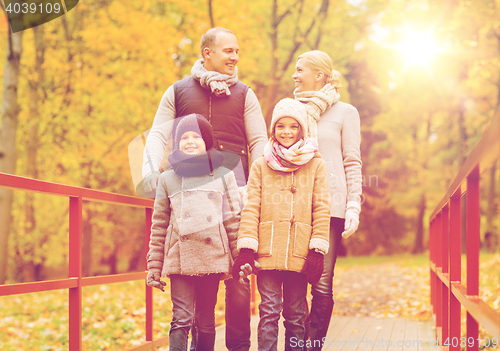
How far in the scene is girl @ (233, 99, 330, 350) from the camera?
2.77m

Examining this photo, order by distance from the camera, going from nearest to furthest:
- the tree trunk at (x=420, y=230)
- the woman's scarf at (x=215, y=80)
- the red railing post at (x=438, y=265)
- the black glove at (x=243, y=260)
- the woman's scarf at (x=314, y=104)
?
the black glove at (x=243, y=260)
the woman's scarf at (x=215, y=80)
the woman's scarf at (x=314, y=104)
the red railing post at (x=438, y=265)
the tree trunk at (x=420, y=230)

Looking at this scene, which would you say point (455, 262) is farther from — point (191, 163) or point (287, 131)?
point (191, 163)

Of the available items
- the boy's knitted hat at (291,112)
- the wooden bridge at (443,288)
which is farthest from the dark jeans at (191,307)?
the boy's knitted hat at (291,112)

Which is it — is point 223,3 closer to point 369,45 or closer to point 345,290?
point 369,45


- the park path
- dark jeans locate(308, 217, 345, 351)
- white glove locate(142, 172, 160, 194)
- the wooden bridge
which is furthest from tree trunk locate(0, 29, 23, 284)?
dark jeans locate(308, 217, 345, 351)

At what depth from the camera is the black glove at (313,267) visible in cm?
276

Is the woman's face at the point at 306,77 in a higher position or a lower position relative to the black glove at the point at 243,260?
higher

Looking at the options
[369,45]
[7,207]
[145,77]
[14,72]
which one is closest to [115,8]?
[145,77]

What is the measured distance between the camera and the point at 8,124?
8930 mm

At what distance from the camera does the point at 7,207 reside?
902 cm

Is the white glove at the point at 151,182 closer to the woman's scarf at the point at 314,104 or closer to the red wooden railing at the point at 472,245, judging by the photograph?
the woman's scarf at the point at 314,104

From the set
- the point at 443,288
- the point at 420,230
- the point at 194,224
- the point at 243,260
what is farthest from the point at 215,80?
the point at 420,230

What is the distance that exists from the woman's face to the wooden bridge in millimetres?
1044

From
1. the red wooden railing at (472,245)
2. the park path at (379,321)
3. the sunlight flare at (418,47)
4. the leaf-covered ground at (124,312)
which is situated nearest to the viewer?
the red wooden railing at (472,245)
